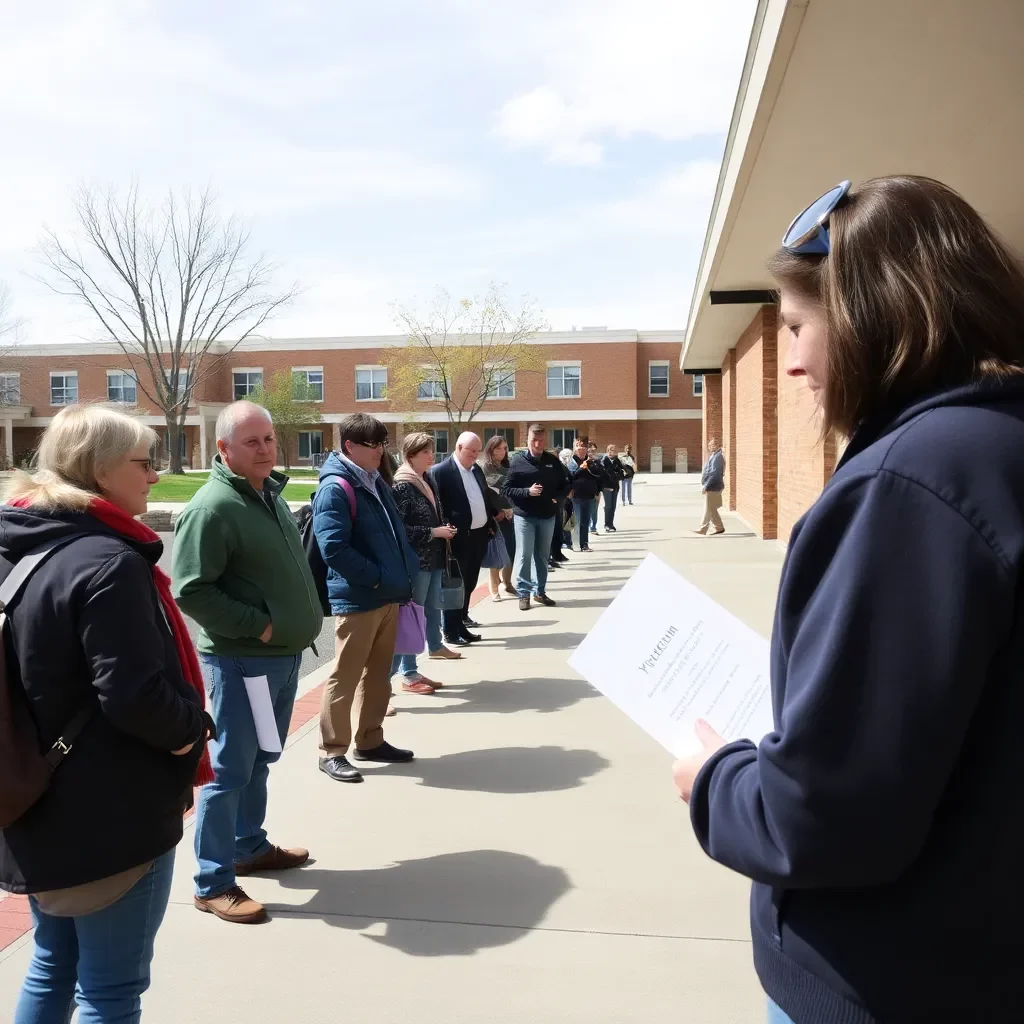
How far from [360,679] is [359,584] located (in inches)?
24.9

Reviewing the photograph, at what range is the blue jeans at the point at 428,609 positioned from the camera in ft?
26.0

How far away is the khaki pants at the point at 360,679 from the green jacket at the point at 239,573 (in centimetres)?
137

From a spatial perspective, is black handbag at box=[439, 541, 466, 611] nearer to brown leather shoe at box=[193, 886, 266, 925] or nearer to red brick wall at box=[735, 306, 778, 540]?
brown leather shoe at box=[193, 886, 266, 925]

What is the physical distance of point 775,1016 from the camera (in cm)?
152

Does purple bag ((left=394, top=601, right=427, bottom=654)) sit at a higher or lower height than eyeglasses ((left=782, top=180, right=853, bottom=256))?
lower

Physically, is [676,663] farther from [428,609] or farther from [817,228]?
[428,609]

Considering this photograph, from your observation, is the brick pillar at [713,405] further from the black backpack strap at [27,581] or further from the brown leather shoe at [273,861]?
the black backpack strap at [27,581]

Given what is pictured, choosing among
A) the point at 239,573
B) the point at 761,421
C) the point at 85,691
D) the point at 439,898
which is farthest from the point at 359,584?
the point at 761,421

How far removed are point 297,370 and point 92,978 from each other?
66270mm

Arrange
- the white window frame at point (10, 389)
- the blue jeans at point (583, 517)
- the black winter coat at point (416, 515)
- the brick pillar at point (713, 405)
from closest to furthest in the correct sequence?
the black winter coat at point (416, 515) → the blue jeans at point (583, 517) → the brick pillar at point (713, 405) → the white window frame at point (10, 389)

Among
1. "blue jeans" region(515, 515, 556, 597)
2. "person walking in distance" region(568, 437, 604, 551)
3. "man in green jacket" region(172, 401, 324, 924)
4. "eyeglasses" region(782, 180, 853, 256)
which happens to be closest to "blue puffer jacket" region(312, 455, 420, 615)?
"man in green jacket" region(172, 401, 324, 924)

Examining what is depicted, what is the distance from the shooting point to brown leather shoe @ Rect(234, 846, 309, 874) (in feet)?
14.4

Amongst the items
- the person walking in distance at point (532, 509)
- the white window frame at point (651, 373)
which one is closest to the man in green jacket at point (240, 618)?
the person walking in distance at point (532, 509)

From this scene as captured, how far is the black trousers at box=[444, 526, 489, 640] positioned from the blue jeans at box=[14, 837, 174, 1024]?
6.71 m
